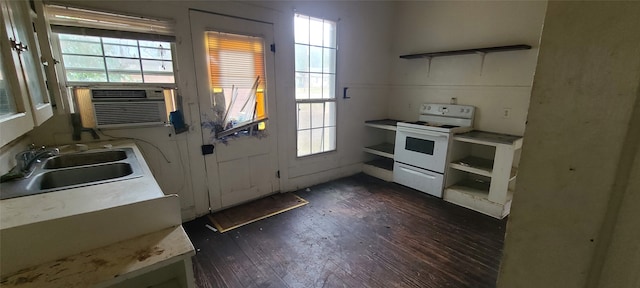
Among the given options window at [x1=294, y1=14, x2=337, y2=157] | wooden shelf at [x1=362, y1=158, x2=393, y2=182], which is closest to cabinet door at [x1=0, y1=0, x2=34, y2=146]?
window at [x1=294, y1=14, x2=337, y2=157]

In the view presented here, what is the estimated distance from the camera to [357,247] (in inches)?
91.6

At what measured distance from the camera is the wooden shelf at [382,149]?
12.8 feet

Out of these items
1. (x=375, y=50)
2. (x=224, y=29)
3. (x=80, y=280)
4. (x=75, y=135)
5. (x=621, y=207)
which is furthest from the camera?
(x=375, y=50)

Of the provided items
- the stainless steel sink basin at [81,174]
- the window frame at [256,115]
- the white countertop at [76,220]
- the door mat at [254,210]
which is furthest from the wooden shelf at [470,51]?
the stainless steel sink basin at [81,174]

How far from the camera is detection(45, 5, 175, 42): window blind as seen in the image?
1.90m

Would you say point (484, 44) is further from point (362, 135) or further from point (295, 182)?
point (295, 182)

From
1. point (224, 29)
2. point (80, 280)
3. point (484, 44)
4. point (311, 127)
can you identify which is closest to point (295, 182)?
point (311, 127)

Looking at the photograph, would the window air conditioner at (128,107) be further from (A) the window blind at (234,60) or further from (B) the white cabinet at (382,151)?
(B) the white cabinet at (382,151)

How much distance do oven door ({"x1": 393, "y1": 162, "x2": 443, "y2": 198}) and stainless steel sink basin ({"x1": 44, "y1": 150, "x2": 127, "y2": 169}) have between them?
307cm

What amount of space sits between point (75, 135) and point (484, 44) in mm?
4223

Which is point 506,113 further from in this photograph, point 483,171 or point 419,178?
point 419,178

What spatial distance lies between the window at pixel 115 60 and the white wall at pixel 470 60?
10.4ft

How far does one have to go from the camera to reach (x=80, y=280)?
94 centimetres

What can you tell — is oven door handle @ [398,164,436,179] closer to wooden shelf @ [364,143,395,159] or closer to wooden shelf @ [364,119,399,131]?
wooden shelf @ [364,143,395,159]
